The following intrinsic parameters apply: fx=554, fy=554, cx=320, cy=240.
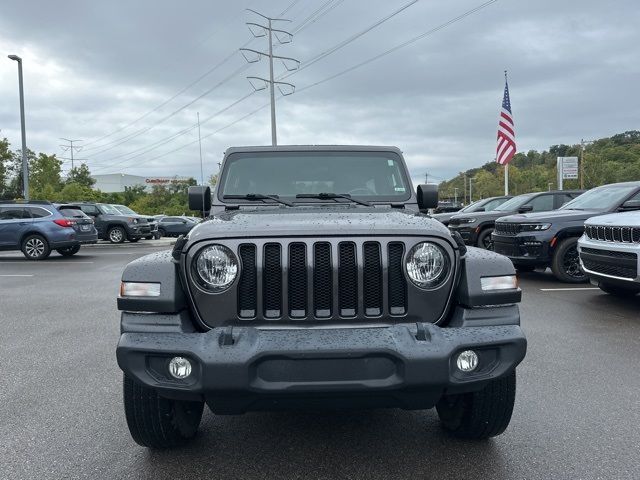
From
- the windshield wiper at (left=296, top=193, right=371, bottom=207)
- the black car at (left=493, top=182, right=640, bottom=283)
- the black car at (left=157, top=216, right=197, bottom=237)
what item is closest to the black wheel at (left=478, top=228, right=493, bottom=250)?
the black car at (left=493, top=182, right=640, bottom=283)

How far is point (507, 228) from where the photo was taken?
32.8 ft

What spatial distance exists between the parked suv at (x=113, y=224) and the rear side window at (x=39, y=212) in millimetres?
6927

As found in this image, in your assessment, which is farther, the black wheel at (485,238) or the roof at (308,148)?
the black wheel at (485,238)

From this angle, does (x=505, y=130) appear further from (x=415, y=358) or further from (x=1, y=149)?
(x=1, y=149)

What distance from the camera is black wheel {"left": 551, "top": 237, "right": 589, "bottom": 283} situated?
9.29 metres

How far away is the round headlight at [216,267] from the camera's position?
274 cm

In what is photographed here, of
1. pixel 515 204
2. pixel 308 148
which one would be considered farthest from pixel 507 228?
pixel 308 148

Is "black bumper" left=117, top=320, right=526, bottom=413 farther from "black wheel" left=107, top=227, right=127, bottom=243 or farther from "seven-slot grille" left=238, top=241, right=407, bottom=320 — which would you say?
"black wheel" left=107, top=227, right=127, bottom=243

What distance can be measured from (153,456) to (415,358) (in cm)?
162

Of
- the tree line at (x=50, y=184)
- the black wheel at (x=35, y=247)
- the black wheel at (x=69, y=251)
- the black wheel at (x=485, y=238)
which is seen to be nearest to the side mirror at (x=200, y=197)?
the black wheel at (x=485, y=238)

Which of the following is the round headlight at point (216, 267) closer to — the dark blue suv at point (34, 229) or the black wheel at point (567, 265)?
the black wheel at point (567, 265)

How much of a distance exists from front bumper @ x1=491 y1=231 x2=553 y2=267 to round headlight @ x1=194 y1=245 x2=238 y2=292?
769 centimetres

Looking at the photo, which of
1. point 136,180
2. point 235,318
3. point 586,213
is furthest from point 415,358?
point 136,180

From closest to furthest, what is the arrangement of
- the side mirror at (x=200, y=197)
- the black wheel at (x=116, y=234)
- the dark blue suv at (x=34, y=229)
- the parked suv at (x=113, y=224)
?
the side mirror at (x=200, y=197) < the dark blue suv at (x=34, y=229) < the parked suv at (x=113, y=224) < the black wheel at (x=116, y=234)
